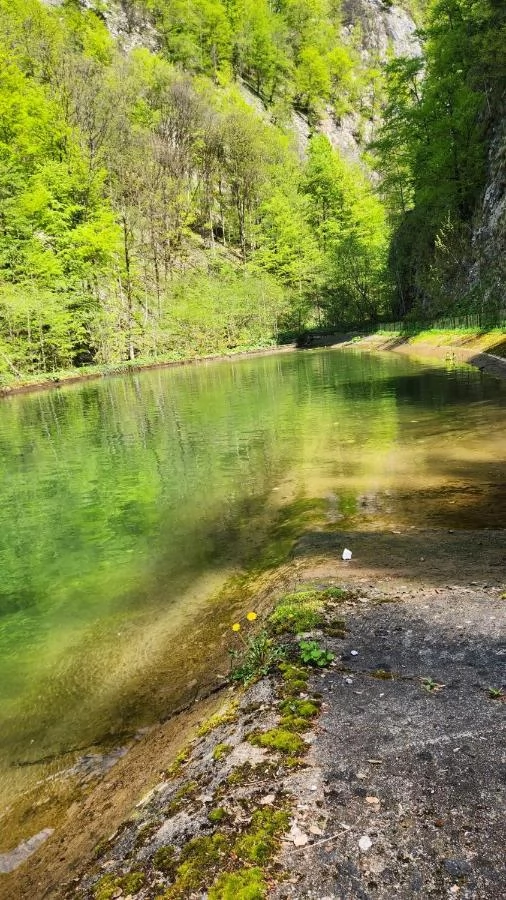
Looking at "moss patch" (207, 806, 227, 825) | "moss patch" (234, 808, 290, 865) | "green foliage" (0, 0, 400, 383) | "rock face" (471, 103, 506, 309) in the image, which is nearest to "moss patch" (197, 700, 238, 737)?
"moss patch" (207, 806, 227, 825)

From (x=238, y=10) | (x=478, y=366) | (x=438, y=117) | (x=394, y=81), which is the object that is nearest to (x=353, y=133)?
(x=238, y=10)

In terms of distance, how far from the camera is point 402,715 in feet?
8.59

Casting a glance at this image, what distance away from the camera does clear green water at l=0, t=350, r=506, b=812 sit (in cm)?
424

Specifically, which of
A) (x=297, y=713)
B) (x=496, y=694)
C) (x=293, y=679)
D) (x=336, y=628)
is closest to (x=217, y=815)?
(x=297, y=713)

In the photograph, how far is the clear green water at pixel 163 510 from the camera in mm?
4242

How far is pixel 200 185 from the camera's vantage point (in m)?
57.3

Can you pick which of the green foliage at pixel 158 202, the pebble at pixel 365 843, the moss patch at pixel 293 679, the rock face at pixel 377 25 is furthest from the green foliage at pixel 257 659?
the rock face at pixel 377 25

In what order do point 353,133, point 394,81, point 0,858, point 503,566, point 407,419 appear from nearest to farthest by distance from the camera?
1. point 0,858
2. point 503,566
3. point 407,419
4. point 394,81
5. point 353,133

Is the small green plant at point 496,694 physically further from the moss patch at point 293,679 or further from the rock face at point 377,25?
the rock face at point 377,25

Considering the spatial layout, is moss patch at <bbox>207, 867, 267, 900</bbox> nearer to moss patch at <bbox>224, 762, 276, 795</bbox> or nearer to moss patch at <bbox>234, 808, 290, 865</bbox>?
moss patch at <bbox>234, 808, 290, 865</bbox>

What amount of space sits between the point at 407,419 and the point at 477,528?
7.23 metres

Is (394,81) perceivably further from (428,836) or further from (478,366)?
(428,836)

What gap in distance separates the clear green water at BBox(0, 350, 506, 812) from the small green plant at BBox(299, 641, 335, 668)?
120 centimetres

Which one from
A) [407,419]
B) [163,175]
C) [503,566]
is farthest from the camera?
[163,175]
